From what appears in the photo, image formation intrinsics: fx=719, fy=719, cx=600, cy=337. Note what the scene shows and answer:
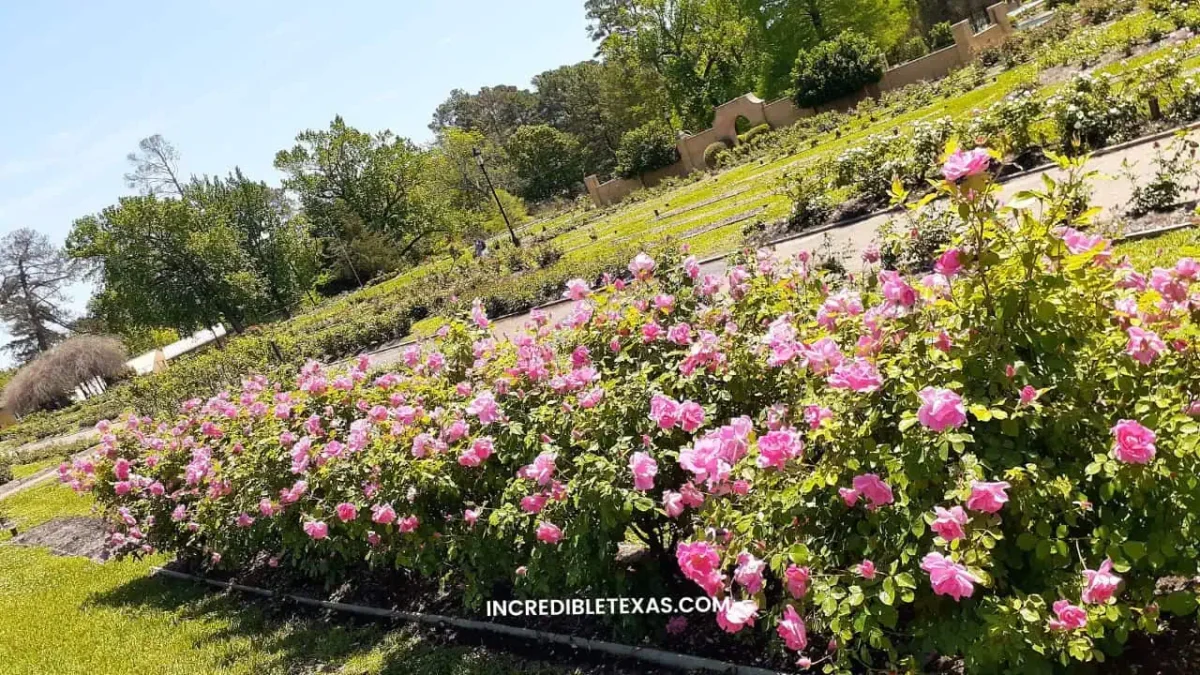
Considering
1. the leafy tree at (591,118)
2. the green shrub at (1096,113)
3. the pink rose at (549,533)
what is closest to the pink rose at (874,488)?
the pink rose at (549,533)

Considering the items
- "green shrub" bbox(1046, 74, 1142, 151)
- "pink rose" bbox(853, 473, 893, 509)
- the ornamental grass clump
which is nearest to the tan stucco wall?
"green shrub" bbox(1046, 74, 1142, 151)

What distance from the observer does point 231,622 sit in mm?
5617

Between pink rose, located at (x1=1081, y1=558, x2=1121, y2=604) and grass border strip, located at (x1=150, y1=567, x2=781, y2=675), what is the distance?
1.40 meters

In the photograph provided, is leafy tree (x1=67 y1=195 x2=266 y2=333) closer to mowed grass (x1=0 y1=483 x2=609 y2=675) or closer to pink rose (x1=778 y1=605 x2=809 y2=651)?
mowed grass (x1=0 y1=483 x2=609 y2=675)

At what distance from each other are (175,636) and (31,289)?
5538cm

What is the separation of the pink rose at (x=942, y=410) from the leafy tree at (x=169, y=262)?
41345 mm

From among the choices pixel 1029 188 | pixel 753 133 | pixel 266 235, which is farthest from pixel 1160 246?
pixel 266 235

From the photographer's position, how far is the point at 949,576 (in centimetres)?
175

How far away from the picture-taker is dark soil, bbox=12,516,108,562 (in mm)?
9422

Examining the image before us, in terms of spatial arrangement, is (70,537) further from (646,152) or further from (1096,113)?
(646,152)

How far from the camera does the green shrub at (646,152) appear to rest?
3412 centimetres

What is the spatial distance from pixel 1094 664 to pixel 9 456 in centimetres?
2665

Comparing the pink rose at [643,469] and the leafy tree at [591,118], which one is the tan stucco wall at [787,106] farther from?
the pink rose at [643,469]

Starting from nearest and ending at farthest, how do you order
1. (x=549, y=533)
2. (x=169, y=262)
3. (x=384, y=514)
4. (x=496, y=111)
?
(x=549, y=533), (x=384, y=514), (x=169, y=262), (x=496, y=111)
